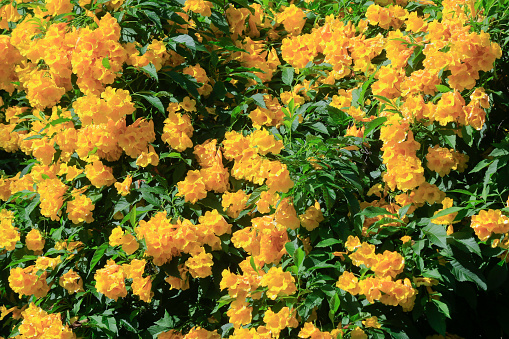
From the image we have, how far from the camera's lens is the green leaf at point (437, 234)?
2129 millimetres

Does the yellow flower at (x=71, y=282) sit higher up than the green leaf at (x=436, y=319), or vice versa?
the green leaf at (x=436, y=319)

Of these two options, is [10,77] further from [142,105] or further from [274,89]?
[274,89]

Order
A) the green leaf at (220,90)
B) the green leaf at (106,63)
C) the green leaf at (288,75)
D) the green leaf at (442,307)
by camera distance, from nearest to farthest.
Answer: the green leaf at (442,307)
the green leaf at (106,63)
the green leaf at (220,90)
the green leaf at (288,75)

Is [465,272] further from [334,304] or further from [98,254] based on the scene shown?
[98,254]

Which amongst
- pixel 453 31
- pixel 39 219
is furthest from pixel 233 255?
pixel 453 31

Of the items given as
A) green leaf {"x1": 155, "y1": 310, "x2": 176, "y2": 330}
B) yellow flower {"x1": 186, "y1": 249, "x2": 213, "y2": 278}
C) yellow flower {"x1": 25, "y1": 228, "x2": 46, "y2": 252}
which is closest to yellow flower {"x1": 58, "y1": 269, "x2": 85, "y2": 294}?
yellow flower {"x1": 25, "y1": 228, "x2": 46, "y2": 252}

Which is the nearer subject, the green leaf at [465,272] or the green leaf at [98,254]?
the green leaf at [465,272]

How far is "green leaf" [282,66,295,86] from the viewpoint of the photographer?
112 inches

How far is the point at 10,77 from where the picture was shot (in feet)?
10.6

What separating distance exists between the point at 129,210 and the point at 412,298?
4.39 ft

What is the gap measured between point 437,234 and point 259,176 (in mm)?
749

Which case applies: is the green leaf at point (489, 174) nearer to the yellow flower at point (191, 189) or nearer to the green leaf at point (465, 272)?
the green leaf at point (465, 272)

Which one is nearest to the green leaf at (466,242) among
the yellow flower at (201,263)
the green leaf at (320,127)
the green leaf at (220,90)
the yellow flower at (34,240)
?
the green leaf at (320,127)

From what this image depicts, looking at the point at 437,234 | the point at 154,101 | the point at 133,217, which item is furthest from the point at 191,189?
the point at 437,234
